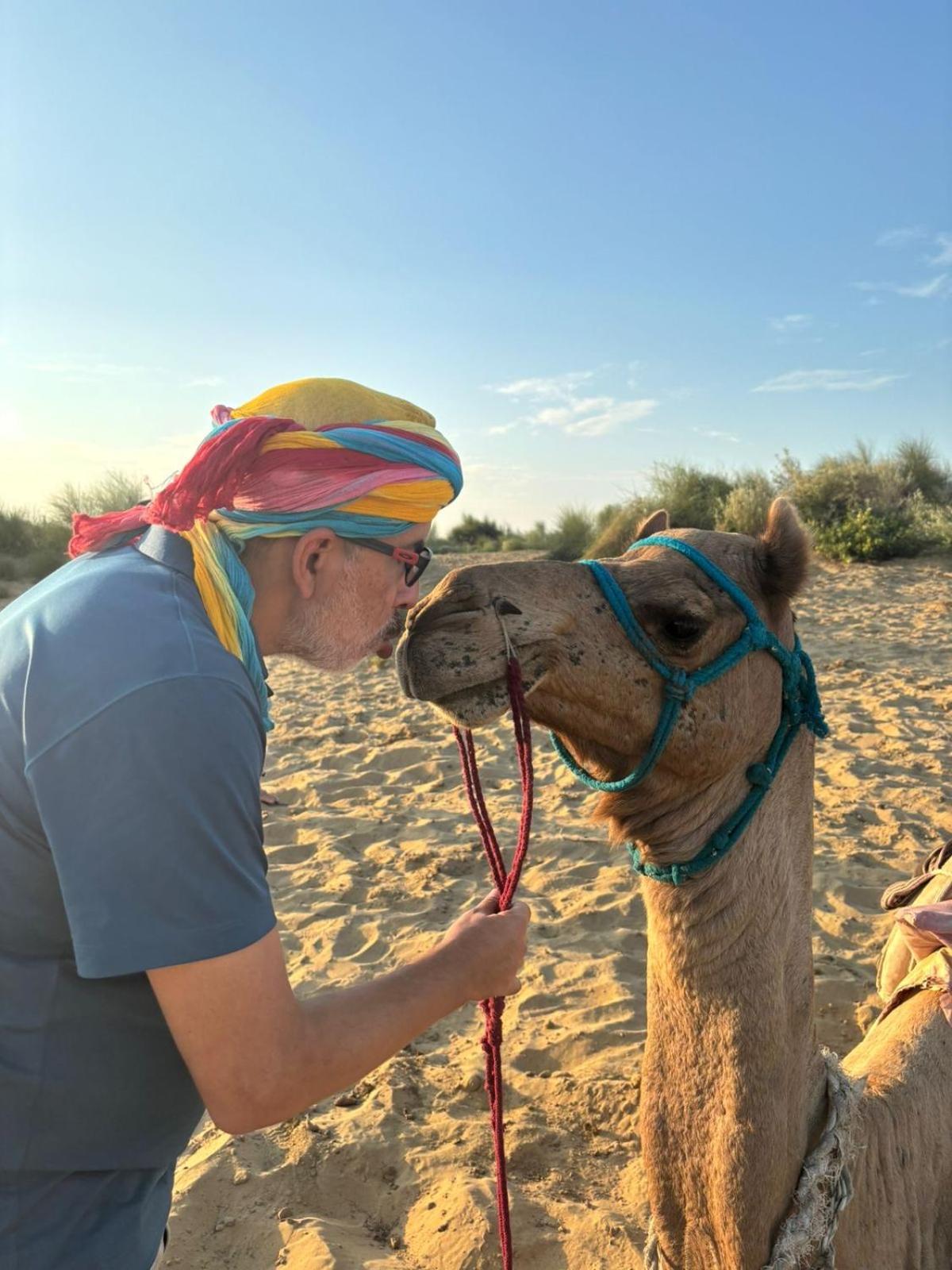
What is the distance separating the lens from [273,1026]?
1.33 m

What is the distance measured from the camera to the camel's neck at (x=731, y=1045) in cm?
177

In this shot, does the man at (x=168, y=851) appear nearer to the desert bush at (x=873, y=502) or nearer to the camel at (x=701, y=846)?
the camel at (x=701, y=846)

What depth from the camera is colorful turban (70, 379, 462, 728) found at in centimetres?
164

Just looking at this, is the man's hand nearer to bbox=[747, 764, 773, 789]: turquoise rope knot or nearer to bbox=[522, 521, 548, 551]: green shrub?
bbox=[747, 764, 773, 789]: turquoise rope knot

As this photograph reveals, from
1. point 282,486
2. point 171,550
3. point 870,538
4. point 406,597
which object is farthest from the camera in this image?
point 870,538

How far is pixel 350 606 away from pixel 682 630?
0.67 metres

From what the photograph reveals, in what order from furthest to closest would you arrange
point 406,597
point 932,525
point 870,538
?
point 870,538, point 932,525, point 406,597

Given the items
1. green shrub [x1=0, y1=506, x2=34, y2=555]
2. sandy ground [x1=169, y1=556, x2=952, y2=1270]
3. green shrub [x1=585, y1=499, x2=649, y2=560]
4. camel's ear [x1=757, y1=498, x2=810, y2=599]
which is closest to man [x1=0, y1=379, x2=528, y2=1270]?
camel's ear [x1=757, y1=498, x2=810, y2=599]

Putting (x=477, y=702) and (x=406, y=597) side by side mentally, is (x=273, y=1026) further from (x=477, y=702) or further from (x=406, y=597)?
(x=406, y=597)

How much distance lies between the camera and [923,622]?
11359mm

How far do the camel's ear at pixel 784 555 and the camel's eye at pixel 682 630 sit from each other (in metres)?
0.25

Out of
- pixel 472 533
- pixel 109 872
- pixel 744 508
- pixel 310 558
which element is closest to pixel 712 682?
pixel 310 558

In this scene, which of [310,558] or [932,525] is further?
[932,525]

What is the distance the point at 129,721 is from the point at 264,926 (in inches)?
13.8
